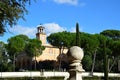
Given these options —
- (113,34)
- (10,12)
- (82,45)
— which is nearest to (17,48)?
(82,45)

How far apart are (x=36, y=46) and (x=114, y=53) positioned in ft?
63.5

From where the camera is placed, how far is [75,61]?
8633mm

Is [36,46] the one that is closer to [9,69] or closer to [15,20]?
[9,69]

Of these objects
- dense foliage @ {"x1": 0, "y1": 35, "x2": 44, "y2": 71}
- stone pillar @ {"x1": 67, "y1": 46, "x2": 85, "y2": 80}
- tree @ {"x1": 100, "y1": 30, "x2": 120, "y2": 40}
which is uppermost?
tree @ {"x1": 100, "y1": 30, "x2": 120, "y2": 40}

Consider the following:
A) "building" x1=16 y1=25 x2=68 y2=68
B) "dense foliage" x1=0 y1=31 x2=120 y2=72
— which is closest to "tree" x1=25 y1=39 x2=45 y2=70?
"dense foliage" x1=0 y1=31 x2=120 y2=72

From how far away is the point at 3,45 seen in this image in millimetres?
85188

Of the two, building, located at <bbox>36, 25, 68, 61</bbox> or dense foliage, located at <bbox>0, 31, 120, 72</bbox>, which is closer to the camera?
dense foliage, located at <bbox>0, 31, 120, 72</bbox>

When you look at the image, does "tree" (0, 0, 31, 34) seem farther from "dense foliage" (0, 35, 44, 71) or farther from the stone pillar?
"dense foliage" (0, 35, 44, 71)

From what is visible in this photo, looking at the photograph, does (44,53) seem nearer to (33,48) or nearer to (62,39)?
(33,48)

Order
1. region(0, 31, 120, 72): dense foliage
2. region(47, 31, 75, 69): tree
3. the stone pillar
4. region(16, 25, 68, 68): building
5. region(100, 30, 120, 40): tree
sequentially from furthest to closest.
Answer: region(16, 25, 68, 68): building, region(100, 30, 120, 40): tree, region(47, 31, 75, 69): tree, region(0, 31, 120, 72): dense foliage, the stone pillar

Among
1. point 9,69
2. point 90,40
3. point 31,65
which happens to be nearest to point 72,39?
point 90,40

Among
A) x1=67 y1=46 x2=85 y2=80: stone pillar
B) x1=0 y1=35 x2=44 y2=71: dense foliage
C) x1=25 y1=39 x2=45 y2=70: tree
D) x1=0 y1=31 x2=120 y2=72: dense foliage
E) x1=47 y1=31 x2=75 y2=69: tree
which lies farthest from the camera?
x1=25 y1=39 x2=45 y2=70: tree

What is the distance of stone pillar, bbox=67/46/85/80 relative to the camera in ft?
27.8

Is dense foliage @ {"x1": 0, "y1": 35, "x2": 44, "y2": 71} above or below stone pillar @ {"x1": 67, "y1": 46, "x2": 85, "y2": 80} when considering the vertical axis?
above
